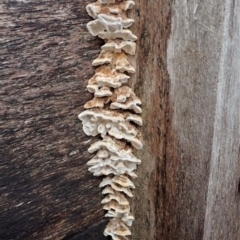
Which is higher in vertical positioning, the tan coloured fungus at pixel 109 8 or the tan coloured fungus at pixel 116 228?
the tan coloured fungus at pixel 109 8

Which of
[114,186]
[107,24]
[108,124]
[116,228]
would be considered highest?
[107,24]

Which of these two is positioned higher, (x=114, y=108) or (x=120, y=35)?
(x=120, y=35)

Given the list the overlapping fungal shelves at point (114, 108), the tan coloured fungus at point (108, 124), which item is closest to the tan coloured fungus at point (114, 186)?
the overlapping fungal shelves at point (114, 108)

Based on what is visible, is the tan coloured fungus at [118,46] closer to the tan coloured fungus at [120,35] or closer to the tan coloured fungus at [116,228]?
the tan coloured fungus at [120,35]

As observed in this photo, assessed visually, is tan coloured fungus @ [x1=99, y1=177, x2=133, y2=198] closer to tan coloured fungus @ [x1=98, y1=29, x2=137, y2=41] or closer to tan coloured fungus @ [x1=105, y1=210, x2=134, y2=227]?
tan coloured fungus @ [x1=105, y1=210, x2=134, y2=227]

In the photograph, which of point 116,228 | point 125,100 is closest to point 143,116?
point 125,100

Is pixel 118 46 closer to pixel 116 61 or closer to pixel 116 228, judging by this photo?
pixel 116 61

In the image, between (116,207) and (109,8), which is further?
(116,207)

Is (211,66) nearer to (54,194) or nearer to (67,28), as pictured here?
(67,28)
